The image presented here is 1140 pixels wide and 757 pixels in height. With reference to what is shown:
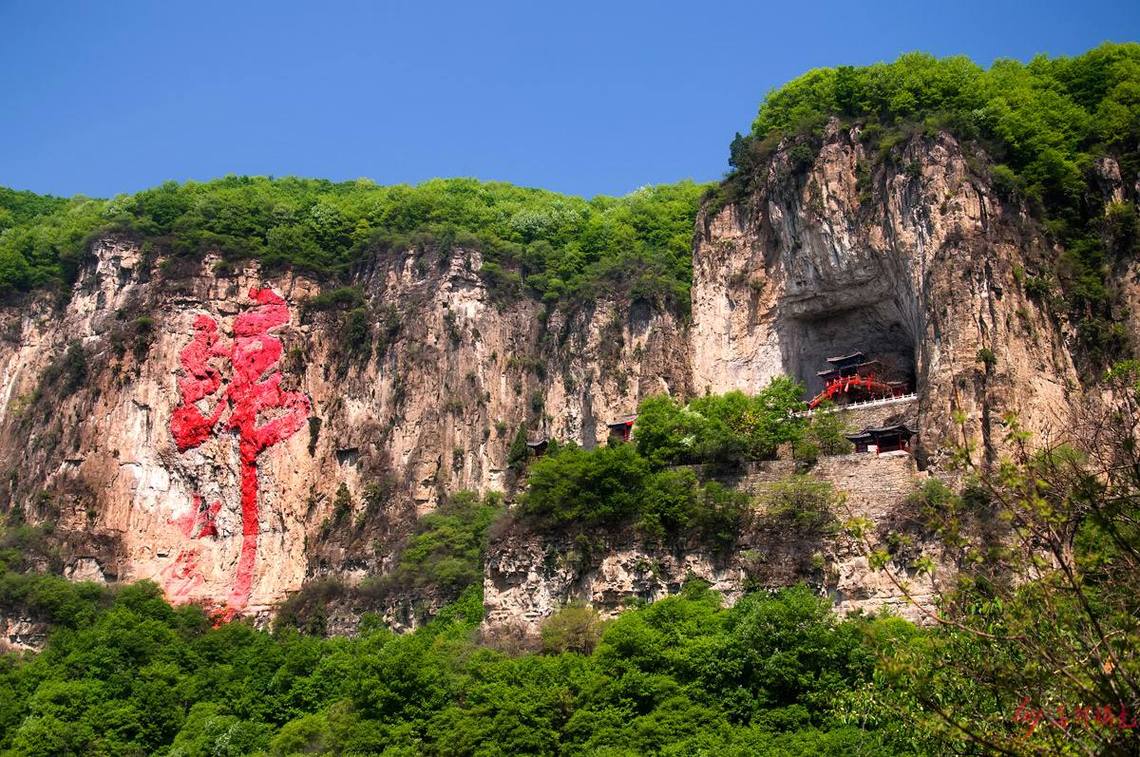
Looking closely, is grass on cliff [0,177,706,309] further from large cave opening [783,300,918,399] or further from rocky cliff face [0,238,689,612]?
large cave opening [783,300,918,399]

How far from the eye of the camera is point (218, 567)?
45.9 meters

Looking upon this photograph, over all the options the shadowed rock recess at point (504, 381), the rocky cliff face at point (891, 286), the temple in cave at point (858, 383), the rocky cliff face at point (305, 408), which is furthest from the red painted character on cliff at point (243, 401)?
the temple in cave at point (858, 383)

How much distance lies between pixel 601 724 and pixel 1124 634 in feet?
60.8

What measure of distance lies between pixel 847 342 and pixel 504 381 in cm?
1440

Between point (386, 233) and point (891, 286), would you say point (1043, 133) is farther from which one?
point (386, 233)

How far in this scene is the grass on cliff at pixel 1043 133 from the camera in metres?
36.6

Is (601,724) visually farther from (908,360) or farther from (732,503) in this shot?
(908,360)

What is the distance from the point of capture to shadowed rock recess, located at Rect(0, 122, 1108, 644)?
112 ft

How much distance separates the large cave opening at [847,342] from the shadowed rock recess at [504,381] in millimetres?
88

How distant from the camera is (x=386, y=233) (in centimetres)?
5309

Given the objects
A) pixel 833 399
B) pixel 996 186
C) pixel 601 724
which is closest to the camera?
pixel 601 724

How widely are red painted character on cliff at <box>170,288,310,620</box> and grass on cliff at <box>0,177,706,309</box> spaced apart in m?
3.87

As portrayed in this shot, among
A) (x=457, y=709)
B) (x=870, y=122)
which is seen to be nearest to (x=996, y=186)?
(x=870, y=122)

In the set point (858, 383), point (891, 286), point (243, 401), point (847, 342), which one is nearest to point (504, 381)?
point (243, 401)
